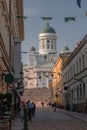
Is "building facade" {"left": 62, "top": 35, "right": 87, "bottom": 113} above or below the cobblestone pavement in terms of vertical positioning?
above

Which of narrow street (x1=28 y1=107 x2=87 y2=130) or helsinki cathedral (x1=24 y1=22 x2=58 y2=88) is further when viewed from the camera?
helsinki cathedral (x1=24 y1=22 x2=58 y2=88)

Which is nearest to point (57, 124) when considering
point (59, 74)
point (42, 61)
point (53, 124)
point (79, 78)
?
point (53, 124)

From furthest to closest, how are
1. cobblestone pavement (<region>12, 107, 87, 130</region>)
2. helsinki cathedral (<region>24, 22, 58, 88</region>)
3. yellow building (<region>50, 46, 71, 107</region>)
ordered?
helsinki cathedral (<region>24, 22, 58, 88</region>)
yellow building (<region>50, 46, 71, 107</region>)
cobblestone pavement (<region>12, 107, 87, 130</region>)

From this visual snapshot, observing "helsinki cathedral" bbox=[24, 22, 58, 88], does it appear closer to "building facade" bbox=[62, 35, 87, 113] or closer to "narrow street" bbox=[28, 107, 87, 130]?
"building facade" bbox=[62, 35, 87, 113]

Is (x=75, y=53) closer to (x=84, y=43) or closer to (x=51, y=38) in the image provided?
(x=84, y=43)

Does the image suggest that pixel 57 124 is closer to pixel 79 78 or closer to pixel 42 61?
pixel 79 78

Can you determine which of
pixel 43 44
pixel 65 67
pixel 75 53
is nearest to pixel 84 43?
pixel 75 53

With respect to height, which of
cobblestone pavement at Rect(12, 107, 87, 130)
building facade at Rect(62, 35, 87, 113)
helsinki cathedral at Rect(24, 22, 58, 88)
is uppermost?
helsinki cathedral at Rect(24, 22, 58, 88)

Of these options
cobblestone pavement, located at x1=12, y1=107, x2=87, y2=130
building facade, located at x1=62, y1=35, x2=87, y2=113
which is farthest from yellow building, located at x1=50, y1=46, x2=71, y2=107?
cobblestone pavement, located at x1=12, y1=107, x2=87, y2=130

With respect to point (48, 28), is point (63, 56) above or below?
below

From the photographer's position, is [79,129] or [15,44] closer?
[79,129]

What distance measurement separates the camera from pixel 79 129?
24266 millimetres

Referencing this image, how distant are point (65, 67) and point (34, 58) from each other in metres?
109

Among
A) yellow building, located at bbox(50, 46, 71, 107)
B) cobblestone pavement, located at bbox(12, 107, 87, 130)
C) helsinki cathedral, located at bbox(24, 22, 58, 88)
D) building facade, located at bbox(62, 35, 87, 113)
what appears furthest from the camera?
helsinki cathedral, located at bbox(24, 22, 58, 88)
